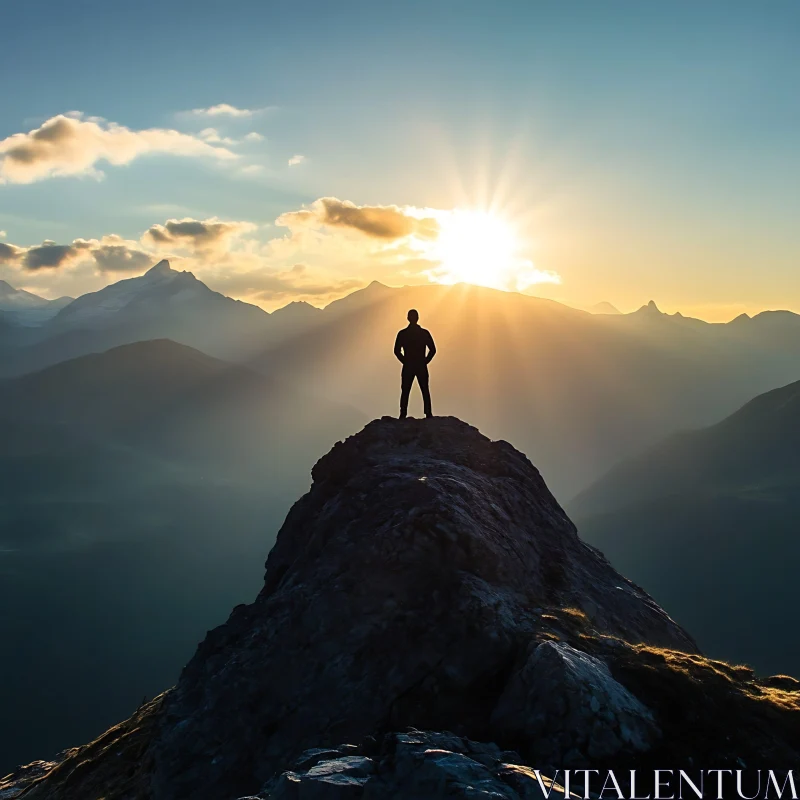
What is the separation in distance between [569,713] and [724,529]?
146 m

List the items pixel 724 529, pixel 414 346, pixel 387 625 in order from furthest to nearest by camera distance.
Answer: pixel 724 529, pixel 414 346, pixel 387 625

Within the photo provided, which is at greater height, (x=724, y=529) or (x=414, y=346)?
(x=724, y=529)

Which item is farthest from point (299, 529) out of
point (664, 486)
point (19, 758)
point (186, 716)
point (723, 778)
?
point (664, 486)

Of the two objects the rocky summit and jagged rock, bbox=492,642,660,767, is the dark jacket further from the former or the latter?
jagged rock, bbox=492,642,660,767

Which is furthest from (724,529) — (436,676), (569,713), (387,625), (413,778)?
(413,778)

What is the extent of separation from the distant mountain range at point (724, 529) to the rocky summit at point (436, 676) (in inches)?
3829

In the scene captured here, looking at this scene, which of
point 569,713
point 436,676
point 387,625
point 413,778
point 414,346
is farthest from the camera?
point 414,346

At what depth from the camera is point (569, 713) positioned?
35.6ft

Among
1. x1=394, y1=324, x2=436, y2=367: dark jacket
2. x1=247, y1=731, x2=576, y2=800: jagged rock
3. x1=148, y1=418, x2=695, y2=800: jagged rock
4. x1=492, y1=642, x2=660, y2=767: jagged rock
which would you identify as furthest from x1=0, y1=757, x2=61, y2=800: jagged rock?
x1=492, y1=642, x2=660, y2=767: jagged rock

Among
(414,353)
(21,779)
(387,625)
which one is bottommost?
(21,779)

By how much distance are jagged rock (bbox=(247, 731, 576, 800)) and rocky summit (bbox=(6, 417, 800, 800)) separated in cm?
3

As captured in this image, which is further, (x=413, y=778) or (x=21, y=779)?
(x=21, y=779)

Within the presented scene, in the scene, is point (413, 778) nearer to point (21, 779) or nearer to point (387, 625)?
point (387, 625)

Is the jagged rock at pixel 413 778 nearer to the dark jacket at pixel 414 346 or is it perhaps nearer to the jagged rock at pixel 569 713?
the jagged rock at pixel 569 713
